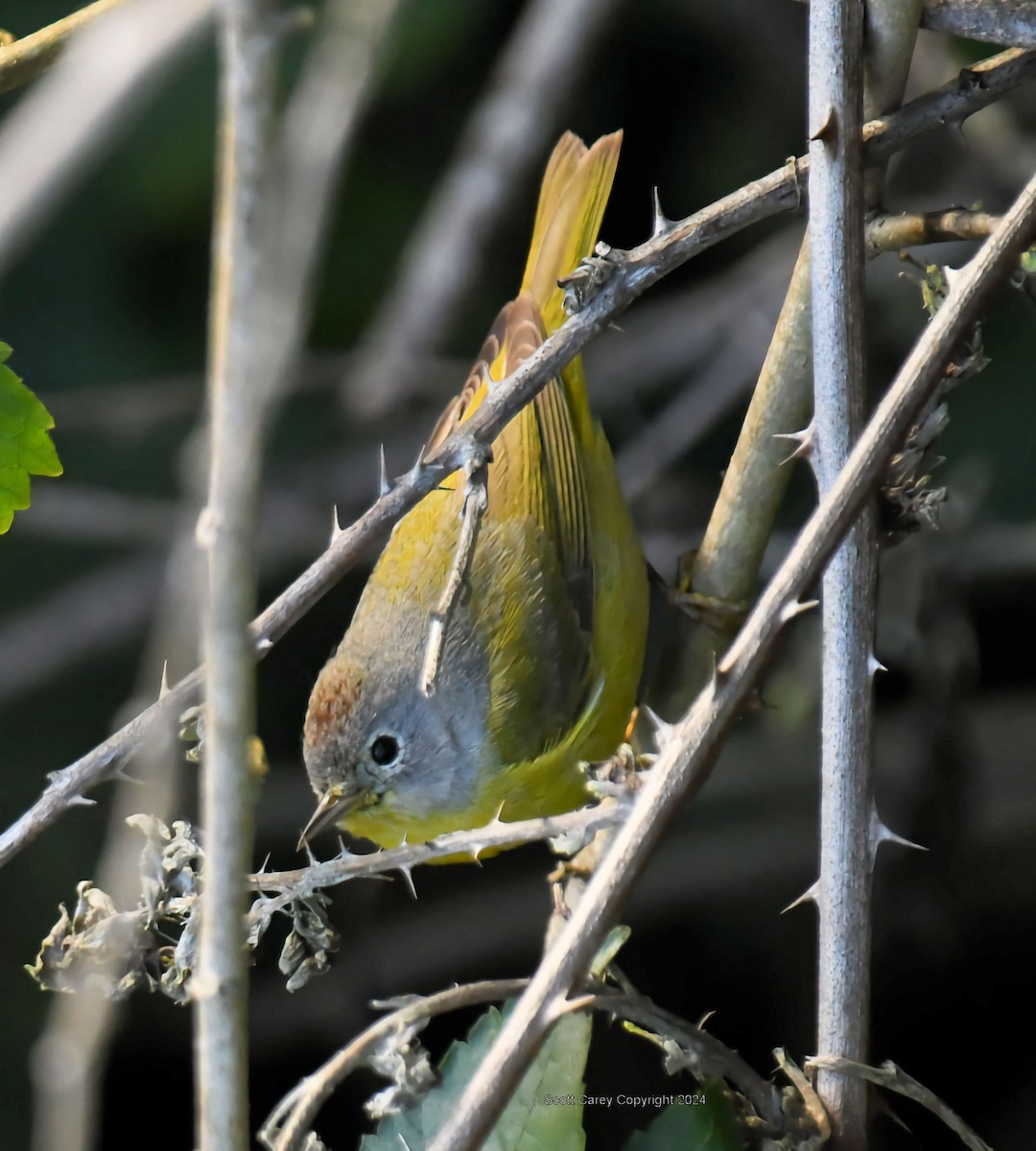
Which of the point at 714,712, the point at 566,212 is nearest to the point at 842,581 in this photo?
the point at 714,712

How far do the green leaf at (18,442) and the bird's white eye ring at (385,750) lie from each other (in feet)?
4.34

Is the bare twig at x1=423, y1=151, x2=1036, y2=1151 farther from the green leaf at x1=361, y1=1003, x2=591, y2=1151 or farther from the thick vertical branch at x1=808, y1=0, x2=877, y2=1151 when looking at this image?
the green leaf at x1=361, y1=1003, x2=591, y2=1151

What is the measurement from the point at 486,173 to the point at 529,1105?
2.43m

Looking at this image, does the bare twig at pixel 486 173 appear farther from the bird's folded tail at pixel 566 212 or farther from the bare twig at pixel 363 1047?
the bare twig at pixel 363 1047

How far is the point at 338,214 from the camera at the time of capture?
12.4ft

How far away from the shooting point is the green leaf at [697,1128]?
159 centimetres

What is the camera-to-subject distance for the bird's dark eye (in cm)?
298

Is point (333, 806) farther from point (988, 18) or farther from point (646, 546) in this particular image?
point (988, 18)

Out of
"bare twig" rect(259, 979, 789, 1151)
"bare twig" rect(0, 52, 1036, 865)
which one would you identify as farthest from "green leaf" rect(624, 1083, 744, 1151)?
"bare twig" rect(0, 52, 1036, 865)

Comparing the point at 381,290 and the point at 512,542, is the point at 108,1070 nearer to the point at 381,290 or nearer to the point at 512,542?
the point at 512,542

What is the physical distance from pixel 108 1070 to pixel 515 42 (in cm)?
299

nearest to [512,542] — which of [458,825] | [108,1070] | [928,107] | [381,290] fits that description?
[458,825]

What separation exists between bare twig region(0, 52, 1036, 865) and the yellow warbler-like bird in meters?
1.06

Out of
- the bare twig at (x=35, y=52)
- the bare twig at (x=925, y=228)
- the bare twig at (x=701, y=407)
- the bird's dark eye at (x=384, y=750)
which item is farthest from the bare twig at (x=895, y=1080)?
the bare twig at (x=701, y=407)
